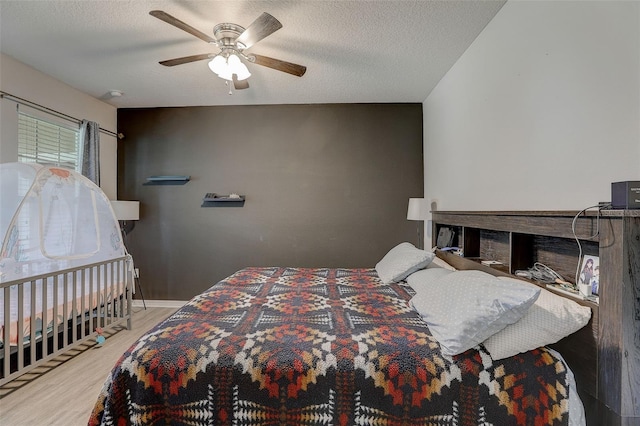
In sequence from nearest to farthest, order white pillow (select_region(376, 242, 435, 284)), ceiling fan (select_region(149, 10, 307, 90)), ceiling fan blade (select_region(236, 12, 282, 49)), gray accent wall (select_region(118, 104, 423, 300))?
ceiling fan blade (select_region(236, 12, 282, 49)) → ceiling fan (select_region(149, 10, 307, 90)) → white pillow (select_region(376, 242, 435, 284)) → gray accent wall (select_region(118, 104, 423, 300))

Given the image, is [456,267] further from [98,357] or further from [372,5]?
[98,357]

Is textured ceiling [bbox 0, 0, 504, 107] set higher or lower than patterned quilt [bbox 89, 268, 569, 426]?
higher

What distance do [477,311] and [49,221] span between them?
3.37 meters

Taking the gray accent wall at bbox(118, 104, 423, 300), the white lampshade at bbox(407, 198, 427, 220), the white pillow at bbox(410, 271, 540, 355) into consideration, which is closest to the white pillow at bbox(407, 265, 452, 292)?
the white pillow at bbox(410, 271, 540, 355)

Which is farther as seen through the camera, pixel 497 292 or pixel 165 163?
pixel 165 163

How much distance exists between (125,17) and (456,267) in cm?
315

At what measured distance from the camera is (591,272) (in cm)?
136

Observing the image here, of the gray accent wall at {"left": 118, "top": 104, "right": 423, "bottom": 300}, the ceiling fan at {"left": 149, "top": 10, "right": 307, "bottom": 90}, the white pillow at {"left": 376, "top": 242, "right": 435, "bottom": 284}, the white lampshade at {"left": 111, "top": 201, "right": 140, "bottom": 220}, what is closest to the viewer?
the ceiling fan at {"left": 149, "top": 10, "right": 307, "bottom": 90}

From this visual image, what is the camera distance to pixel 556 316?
51.1 inches

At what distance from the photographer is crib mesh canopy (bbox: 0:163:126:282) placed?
2455mm

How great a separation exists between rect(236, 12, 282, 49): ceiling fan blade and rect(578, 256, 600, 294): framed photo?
200cm

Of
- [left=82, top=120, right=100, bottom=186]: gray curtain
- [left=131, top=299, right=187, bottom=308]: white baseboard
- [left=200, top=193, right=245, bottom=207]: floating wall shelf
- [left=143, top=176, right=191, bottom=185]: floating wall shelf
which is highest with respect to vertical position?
[left=82, top=120, right=100, bottom=186]: gray curtain

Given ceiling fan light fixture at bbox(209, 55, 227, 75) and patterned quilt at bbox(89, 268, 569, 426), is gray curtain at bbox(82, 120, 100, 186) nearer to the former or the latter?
ceiling fan light fixture at bbox(209, 55, 227, 75)

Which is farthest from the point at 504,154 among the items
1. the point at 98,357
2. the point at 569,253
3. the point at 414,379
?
the point at 98,357
